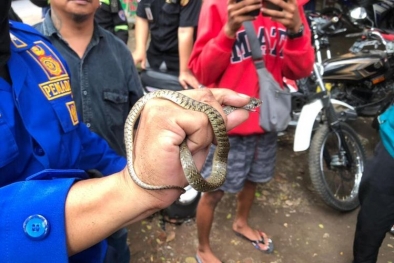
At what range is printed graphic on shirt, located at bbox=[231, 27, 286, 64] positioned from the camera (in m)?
2.61

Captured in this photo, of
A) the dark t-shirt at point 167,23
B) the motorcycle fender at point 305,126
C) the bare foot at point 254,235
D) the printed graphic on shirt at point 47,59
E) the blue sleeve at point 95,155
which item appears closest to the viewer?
the printed graphic on shirt at point 47,59

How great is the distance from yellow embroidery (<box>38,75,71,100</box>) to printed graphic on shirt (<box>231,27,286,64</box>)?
1.32 m

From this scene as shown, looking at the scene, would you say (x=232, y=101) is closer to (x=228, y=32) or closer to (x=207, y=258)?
(x=228, y=32)

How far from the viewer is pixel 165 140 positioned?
1.09 meters

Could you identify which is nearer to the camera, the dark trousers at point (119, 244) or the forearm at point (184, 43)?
the dark trousers at point (119, 244)

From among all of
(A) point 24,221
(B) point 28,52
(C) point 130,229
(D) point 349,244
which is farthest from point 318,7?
(A) point 24,221

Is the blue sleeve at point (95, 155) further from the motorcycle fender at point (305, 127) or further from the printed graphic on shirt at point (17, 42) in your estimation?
the motorcycle fender at point (305, 127)

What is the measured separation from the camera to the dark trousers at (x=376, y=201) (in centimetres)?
255

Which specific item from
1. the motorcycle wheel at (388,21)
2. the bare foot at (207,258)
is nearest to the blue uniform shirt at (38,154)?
the bare foot at (207,258)

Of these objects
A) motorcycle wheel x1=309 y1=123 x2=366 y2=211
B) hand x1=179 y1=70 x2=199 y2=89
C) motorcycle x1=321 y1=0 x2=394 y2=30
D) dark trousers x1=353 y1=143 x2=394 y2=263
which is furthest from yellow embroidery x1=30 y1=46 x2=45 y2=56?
motorcycle x1=321 y1=0 x2=394 y2=30

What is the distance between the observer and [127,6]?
16.8 ft

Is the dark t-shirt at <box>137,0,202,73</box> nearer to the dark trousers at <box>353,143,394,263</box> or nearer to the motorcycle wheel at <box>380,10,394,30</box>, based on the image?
the dark trousers at <box>353,143,394,263</box>

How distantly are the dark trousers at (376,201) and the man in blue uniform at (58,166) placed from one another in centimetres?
160

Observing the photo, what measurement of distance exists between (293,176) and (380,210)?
1849 mm
